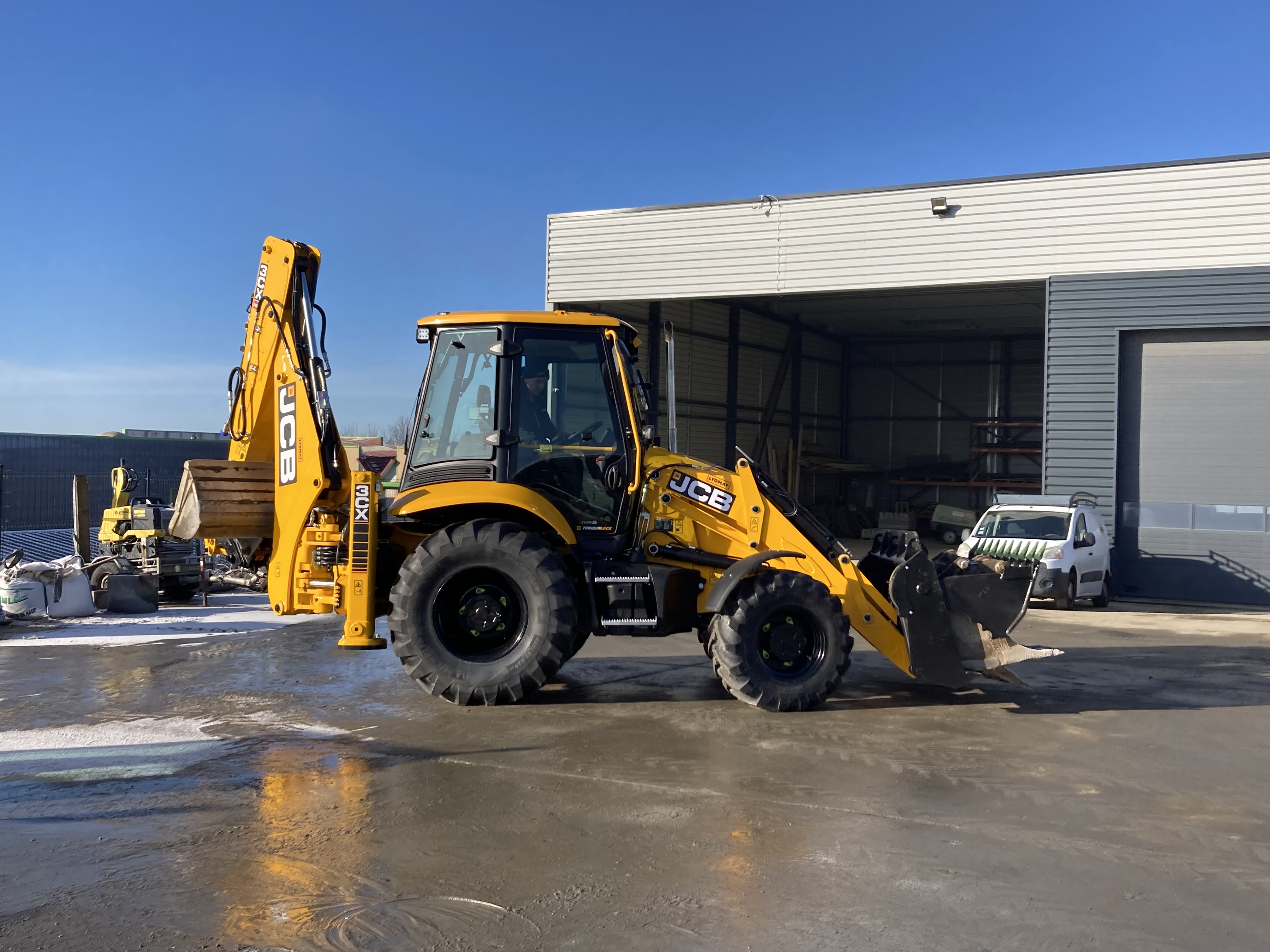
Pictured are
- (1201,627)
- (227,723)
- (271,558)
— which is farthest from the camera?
(1201,627)

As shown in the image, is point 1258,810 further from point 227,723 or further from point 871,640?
point 227,723

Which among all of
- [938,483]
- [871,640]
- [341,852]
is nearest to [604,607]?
[871,640]

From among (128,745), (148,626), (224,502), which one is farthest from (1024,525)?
(128,745)

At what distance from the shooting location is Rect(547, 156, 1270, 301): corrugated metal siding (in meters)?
14.8

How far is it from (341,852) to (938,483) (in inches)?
1133

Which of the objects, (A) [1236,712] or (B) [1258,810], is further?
(A) [1236,712]

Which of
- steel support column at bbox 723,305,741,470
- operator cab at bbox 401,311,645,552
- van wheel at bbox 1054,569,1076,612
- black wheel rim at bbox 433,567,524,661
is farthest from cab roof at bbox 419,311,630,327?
steel support column at bbox 723,305,741,470

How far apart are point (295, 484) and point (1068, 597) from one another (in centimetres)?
A: 1080

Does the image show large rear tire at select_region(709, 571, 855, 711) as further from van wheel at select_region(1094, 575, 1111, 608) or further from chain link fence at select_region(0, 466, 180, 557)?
chain link fence at select_region(0, 466, 180, 557)

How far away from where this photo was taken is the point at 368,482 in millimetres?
7762

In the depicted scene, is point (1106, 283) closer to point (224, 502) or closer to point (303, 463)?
point (303, 463)

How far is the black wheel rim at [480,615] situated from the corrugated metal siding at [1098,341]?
11029 millimetres

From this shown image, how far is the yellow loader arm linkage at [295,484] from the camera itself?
304 inches

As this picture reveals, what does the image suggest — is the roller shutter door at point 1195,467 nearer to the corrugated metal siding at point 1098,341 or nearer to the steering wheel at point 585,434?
the corrugated metal siding at point 1098,341
